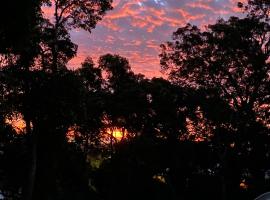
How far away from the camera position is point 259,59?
3569 centimetres

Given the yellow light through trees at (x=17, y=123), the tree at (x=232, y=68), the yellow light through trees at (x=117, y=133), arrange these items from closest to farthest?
1. the yellow light through trees at (x=17, y=123)
2. the tree at (x=232, y=68)
3. the yellow light through trees at (x=117, y=133)

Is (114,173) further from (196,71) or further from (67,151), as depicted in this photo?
(67,151)

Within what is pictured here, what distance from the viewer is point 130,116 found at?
4712cm

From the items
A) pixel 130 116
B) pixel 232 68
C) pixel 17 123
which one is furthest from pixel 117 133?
pixel 17 123

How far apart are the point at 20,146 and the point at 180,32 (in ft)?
64.0

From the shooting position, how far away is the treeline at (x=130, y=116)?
22141 mm

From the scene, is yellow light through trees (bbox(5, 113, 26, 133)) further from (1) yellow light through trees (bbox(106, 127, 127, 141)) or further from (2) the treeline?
(1) yellow light through trees (bbox(106, 127, 127, 141))

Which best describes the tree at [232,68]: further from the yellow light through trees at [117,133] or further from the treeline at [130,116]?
the yellow light through trees at [117,133]

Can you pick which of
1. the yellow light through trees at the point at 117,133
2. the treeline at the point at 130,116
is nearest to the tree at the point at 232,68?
the treeline at the point at 130,116

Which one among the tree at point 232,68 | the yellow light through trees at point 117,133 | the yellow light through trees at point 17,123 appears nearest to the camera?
the yellow light through trees at point 17,123

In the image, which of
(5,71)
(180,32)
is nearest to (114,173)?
(180,32)

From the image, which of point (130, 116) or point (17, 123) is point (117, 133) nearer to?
point (130, 116)

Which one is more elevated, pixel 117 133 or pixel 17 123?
pixel 117 133

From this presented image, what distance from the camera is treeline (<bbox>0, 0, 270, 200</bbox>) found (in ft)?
72.6
